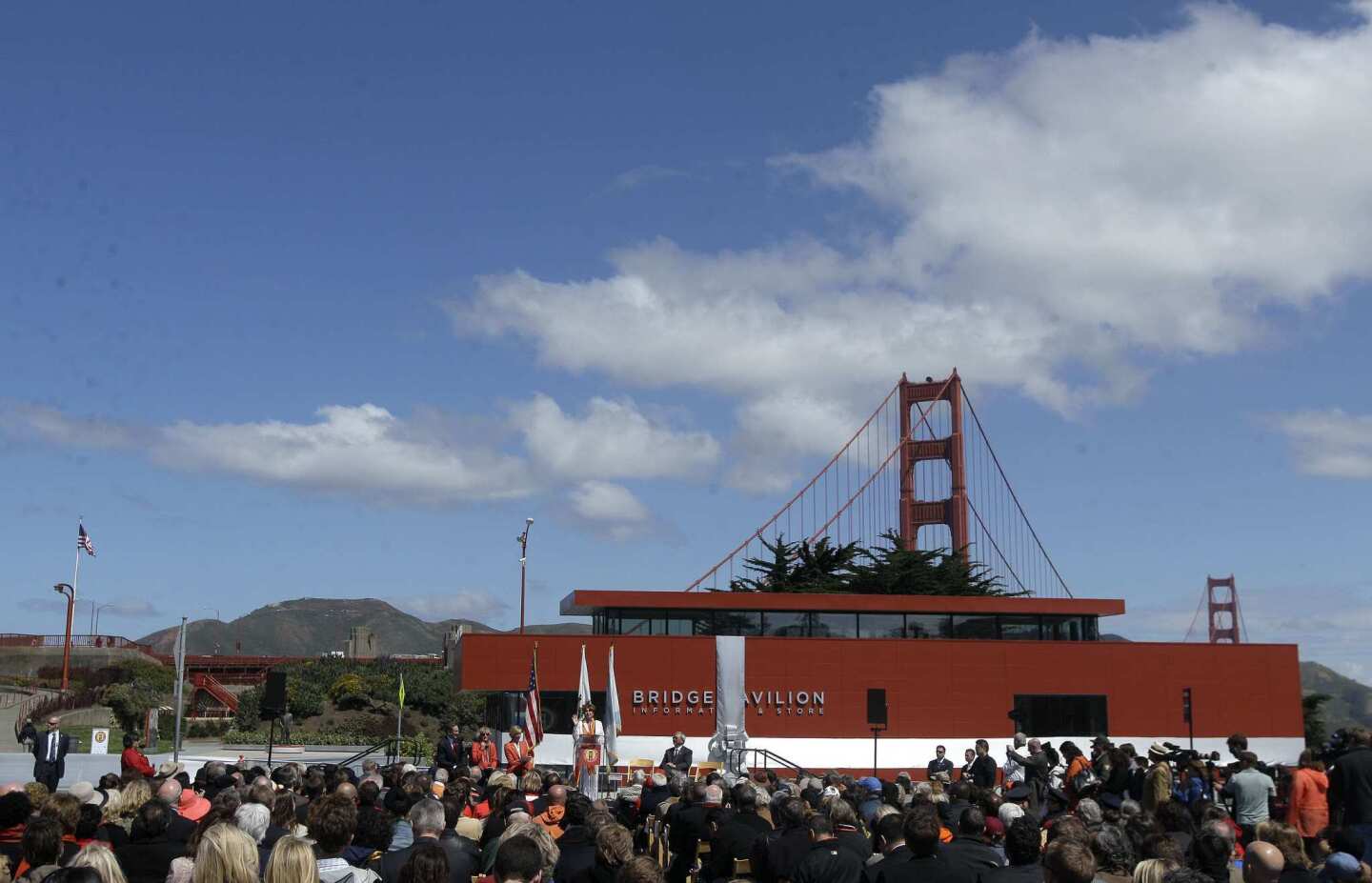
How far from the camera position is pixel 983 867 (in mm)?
7527

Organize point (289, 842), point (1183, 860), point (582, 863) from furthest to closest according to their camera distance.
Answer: point (582, 863)
point (1183, 860)
point (289, 842)

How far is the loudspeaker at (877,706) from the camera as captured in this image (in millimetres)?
26688

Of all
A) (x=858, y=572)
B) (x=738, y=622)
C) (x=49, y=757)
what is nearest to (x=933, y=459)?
(x=858, y=572)

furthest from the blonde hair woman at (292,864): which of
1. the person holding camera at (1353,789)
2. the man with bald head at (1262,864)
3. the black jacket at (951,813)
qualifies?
the person holding camera at (1353,789)

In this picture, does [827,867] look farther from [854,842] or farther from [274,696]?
[274,696]

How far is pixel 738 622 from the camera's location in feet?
116

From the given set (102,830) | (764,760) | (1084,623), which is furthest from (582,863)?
(1084,623)

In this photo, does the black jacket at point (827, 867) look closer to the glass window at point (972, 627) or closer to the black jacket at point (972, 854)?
the black jacket at point (972, 854)

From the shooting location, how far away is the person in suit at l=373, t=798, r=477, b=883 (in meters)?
7.46

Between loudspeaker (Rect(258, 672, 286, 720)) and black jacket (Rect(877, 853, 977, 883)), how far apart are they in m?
18.9

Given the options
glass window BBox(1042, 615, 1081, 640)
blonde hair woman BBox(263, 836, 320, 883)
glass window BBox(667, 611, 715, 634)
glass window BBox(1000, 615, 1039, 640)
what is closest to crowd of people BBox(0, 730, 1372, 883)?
blonde hair woman BBox(263, 836, 320, 883)

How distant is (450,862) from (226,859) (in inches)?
67.9

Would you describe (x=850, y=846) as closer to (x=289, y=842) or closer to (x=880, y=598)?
(x=289, y=842)

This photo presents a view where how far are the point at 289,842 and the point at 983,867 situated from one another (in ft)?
13.1
